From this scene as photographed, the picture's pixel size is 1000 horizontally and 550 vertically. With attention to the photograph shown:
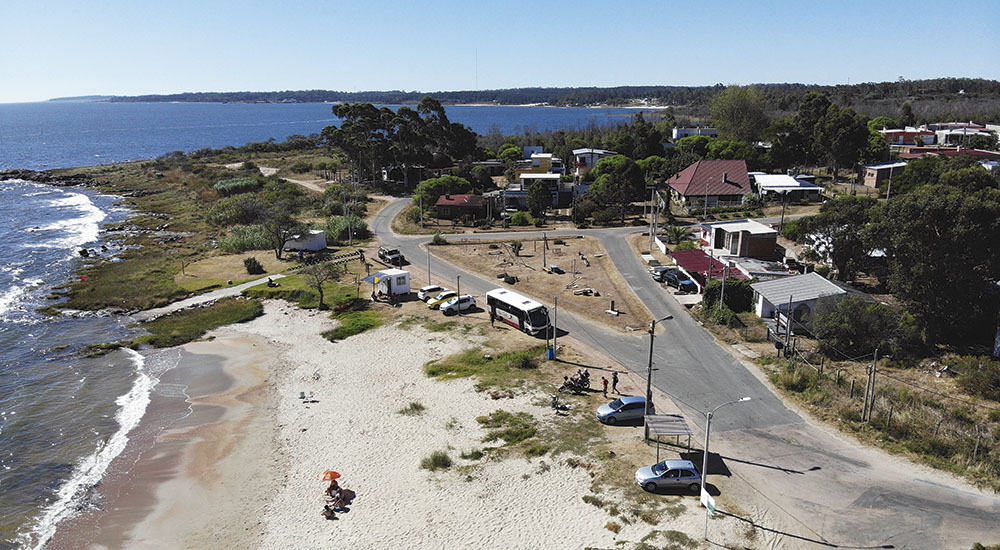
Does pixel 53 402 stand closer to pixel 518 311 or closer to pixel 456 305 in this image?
pixel 456 305

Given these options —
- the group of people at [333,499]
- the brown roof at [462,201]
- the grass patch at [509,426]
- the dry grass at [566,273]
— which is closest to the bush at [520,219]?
the brown roof at [462,201]

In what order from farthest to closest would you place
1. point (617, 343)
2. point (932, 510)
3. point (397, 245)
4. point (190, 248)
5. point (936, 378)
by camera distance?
point (190, 248), point (397, 245), point (617, 343), point (936, 378), point (932, 510)

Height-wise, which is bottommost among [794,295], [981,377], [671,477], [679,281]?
[671,477]

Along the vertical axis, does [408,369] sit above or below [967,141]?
below

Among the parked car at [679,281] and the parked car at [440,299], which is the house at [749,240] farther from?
the parked car at [440,299]

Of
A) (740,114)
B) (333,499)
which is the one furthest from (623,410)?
(740,114)

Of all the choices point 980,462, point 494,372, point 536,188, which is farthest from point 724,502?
point 536,188

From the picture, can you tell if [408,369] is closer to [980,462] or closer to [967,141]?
[980,462]
